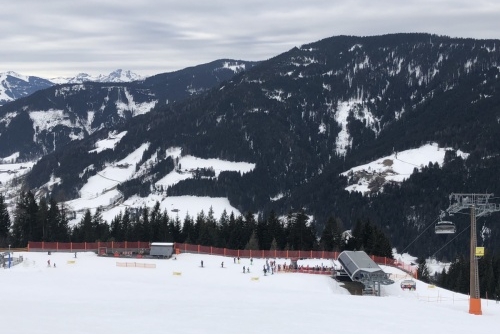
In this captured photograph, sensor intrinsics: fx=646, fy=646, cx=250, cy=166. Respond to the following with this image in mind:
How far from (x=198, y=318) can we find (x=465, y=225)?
170103 mm

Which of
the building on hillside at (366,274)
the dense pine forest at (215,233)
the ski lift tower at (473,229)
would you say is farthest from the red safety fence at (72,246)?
the ski lift tower at (473,229)

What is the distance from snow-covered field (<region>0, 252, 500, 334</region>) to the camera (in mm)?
26000

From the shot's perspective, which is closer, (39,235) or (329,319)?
(329,319)

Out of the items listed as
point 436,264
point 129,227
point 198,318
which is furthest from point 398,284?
point 436,264

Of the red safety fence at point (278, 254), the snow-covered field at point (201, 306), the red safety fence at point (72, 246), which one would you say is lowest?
the snow-covered field at point (201, 306)

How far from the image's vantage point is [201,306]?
106 ft

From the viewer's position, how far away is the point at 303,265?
64000 millimetres

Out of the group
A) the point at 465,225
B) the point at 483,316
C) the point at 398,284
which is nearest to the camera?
the point at 483,316

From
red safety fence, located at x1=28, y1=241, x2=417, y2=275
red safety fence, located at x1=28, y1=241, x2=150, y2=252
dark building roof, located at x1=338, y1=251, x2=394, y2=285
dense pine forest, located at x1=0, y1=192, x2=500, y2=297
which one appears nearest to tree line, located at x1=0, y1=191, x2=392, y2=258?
dense pine forest, located at x1=0, y1=192, x2=500, y2=297

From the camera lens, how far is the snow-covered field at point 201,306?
26.0 meters

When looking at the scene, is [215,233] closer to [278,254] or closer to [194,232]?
[194,232]

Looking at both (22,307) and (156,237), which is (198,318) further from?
(156,237)

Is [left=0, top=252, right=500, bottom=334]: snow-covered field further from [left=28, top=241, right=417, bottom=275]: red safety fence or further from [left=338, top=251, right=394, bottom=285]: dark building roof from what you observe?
[left=28, top=241, right=417, bottom=275]: red safety fence

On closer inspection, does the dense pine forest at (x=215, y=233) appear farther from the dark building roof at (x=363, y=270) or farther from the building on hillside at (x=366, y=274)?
the building on hillside at (x=366, y=274)
